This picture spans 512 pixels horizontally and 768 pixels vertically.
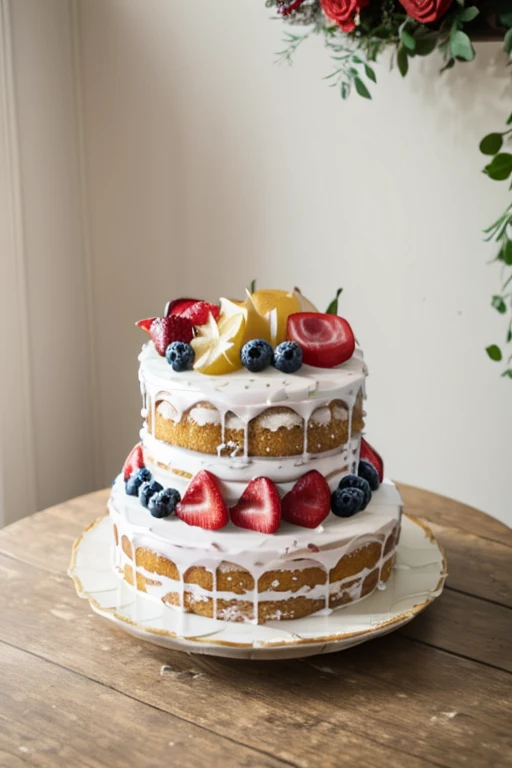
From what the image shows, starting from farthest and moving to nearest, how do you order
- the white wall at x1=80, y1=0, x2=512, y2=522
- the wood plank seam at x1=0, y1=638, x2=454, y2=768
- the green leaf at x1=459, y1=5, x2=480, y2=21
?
the white wall at x1=80, y1=0, x2=512, y2=522 → the green leaf at x1=459, y1=5, x2=480, y2=21 → the wood plank seam at x1=0, y1=638, x2=454, y2=768

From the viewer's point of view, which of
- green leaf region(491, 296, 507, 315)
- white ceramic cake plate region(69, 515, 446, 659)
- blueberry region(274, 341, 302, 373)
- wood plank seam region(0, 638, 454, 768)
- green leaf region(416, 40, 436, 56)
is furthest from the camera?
green leaf region(491, 296, 507, 315)

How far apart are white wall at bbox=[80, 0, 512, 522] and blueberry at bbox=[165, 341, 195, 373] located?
3.13 feet

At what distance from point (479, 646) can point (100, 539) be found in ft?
2.32

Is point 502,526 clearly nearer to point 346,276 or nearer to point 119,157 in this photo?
point 346,276

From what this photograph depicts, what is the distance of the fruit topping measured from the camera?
1.56m

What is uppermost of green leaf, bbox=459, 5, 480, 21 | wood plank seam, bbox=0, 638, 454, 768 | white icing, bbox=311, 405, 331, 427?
green leaf, bbox=459, 5, 480, 21

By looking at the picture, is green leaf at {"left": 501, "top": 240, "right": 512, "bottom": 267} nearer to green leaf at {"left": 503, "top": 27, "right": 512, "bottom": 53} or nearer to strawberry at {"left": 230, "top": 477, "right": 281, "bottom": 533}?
green leaf at {"left": 503, "top": 27, "right": 512, "bottom": 53}

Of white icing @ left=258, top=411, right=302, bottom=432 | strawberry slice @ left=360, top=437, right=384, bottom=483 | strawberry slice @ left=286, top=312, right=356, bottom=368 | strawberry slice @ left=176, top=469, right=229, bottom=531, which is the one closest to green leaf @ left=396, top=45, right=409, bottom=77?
strawberry slice @ left=286, top=312, right=356, bottom=368

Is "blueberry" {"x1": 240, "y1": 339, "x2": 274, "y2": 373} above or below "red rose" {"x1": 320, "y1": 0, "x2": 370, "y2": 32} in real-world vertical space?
below

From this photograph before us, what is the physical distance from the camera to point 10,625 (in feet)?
4.79

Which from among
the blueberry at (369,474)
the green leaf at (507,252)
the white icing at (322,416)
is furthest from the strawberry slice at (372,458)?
the green leaf at (507,252)

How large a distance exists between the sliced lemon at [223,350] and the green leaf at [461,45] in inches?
30.0

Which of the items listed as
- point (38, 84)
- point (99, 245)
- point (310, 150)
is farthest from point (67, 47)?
point (310, 150)

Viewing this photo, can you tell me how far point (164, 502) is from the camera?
1463 mm
